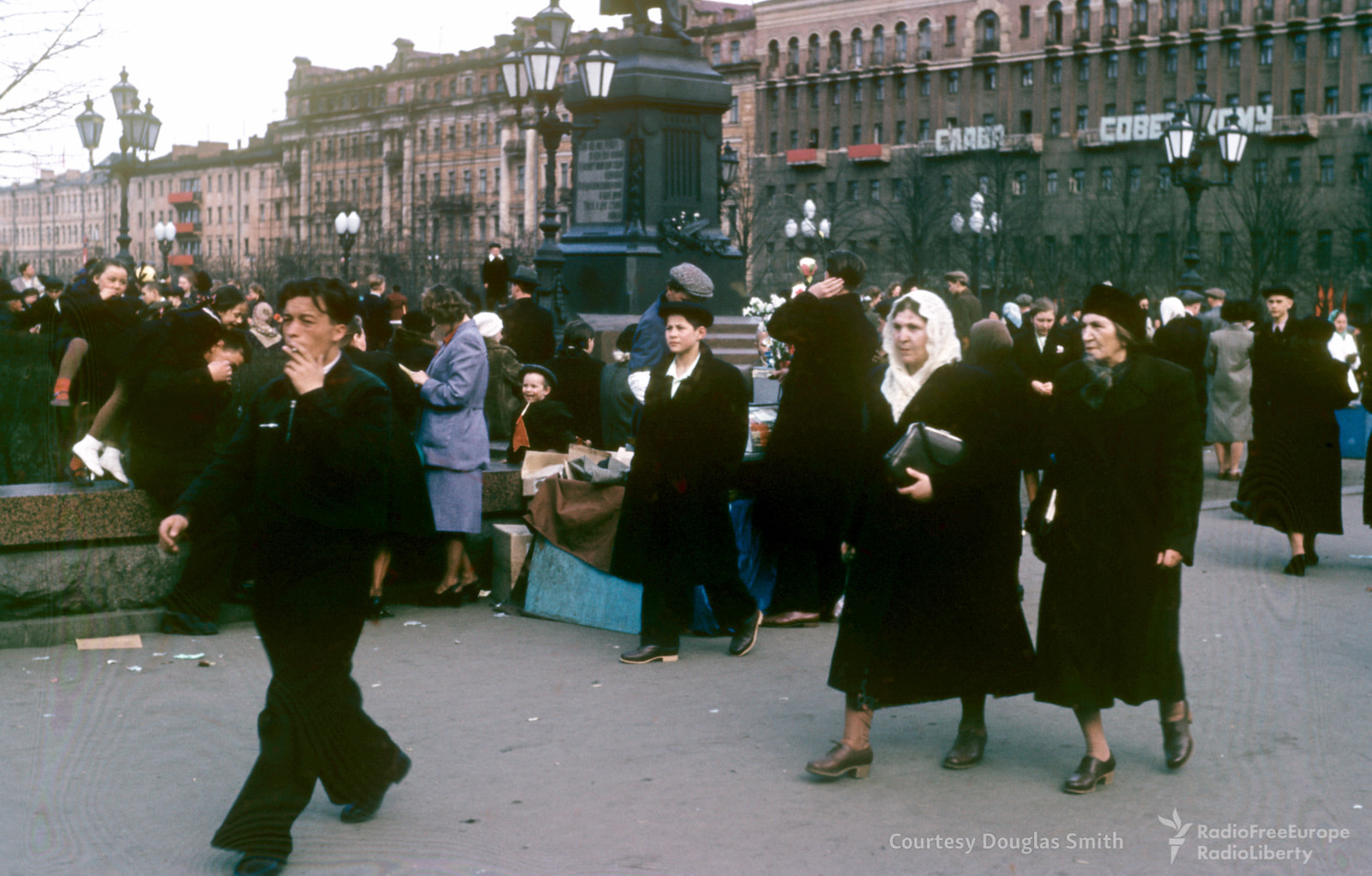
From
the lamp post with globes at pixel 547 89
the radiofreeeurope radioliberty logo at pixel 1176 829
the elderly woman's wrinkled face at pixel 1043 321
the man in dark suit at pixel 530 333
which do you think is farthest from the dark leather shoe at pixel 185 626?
the lamp post with globes at pixel 547 89

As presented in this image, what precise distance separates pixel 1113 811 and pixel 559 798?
6.20 feet

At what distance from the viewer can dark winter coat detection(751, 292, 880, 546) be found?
8078 millimetres

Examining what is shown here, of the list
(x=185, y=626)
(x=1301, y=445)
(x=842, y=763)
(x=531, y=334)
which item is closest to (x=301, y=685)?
(x=842, y=763)

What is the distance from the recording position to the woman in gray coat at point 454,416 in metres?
8.53

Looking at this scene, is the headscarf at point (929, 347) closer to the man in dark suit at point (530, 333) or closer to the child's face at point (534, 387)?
the child's face at point (534, 387)

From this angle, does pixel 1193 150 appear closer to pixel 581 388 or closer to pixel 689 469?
pixel 581 388

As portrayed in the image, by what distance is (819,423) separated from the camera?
320 inches

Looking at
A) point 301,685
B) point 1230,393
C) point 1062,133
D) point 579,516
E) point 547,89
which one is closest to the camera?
point 301,685

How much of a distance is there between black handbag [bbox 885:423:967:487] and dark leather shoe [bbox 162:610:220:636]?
13.9ft

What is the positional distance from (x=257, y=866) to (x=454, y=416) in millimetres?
4471

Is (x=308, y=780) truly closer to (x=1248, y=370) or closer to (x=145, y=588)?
(x=145, y=588)

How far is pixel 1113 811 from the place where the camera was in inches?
202

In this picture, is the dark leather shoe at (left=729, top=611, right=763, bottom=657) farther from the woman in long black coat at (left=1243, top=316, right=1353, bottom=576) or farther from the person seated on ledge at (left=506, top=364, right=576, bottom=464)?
the woman in long black coat at (left=1243, top=316, right=1353, bottom=576)
